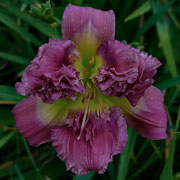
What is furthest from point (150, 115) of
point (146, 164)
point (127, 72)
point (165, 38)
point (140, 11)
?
point (140, 11)

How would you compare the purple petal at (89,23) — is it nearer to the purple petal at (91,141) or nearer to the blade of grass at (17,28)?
the purple petal at (91,141)

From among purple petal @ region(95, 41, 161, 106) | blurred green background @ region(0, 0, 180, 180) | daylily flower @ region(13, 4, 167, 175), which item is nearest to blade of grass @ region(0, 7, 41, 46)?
blurred green background @ region(0, 0, 180, 180)

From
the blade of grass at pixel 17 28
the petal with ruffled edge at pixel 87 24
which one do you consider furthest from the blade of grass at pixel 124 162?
the blade of grass at pixel 17 28

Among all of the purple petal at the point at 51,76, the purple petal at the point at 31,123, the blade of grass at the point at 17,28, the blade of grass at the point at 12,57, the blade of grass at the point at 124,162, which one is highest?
the purple petal at the point at 51,76

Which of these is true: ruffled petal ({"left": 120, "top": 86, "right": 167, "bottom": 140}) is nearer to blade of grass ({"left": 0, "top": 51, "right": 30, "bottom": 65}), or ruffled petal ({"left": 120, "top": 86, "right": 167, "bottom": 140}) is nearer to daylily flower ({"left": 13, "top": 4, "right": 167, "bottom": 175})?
daylily flower ({"left": 13, "top": 4, "right": 167, "bottom": 175})

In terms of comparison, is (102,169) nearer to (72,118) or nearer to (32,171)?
(72,118)

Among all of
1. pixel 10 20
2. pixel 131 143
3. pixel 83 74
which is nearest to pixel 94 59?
pixel 83 74

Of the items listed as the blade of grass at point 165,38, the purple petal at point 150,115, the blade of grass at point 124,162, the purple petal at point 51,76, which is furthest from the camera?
the blade of grass at point 165,38
